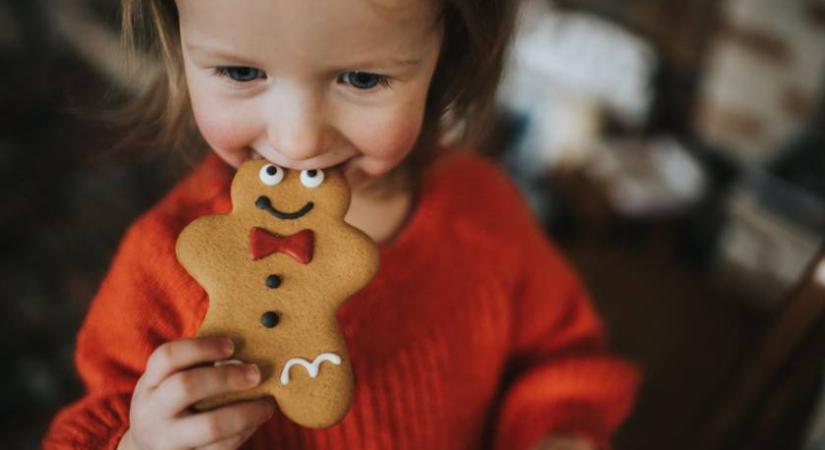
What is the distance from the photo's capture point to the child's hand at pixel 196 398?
501 mm

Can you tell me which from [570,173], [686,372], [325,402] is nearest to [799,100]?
[570,173]

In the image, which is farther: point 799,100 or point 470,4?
point 799,100

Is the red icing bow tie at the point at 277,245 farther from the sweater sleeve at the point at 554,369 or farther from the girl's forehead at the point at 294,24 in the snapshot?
the sweater sleeve at the point at 554,369

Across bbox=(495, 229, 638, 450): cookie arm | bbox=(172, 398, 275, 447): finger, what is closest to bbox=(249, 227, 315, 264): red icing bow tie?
bbox=(172, 398, 275, 447): finger

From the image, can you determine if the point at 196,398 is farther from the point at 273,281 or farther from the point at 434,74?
the point at 434,74

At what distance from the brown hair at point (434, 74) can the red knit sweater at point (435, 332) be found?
0.06m

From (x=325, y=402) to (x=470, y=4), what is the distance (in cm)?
33

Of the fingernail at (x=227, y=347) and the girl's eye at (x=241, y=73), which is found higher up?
the girl's eye at (x=241, y=73)

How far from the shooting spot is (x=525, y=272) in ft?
2.91

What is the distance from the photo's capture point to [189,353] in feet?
1.64

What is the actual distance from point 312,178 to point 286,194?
2 centimetres

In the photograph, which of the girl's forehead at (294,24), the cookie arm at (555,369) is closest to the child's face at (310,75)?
the girl's forehead at (294,24)

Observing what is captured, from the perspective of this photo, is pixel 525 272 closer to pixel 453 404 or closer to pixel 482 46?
pixel 453 404

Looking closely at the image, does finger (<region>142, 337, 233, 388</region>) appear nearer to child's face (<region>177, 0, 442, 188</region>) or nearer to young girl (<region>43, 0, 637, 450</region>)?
young girl (<region>43, 0, 637, 450</region>)
